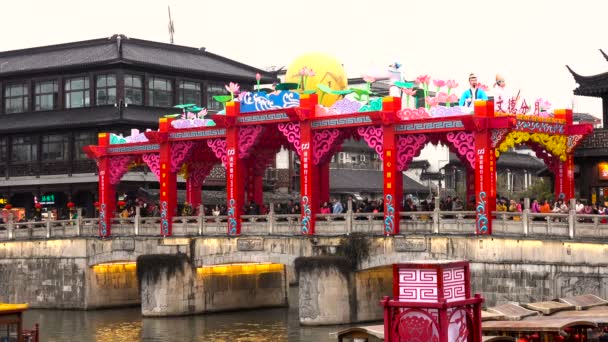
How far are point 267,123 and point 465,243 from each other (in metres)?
12.0

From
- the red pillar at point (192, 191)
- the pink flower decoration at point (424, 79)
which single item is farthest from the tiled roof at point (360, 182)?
the pink flower decoration at point (424, 79)

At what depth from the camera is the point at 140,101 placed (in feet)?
255

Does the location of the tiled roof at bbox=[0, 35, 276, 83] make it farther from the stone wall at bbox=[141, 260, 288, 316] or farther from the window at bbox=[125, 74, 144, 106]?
the stone wall at bbox=[141, 260, 288, 316]

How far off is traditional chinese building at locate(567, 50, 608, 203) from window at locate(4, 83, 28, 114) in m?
40.3

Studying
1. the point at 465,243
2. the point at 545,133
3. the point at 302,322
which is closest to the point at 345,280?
the point at 302,322

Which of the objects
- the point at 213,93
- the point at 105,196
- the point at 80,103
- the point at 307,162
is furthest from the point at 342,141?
the point at 213,93

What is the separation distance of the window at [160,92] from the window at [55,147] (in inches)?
240

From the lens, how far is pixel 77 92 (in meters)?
78.7

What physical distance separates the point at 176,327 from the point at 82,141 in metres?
26.8

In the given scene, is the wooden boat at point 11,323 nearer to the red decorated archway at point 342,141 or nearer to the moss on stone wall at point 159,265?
the red decorated archway at point 342,141

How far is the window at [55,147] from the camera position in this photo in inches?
3054

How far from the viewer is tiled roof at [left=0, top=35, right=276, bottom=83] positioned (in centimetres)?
7750

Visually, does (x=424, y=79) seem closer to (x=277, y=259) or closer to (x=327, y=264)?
(x=327, y=264)

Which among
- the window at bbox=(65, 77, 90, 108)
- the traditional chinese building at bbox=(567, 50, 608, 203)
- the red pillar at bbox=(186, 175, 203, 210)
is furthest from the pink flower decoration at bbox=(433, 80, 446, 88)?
the window at bbox=(65, 77, 90, 108)
